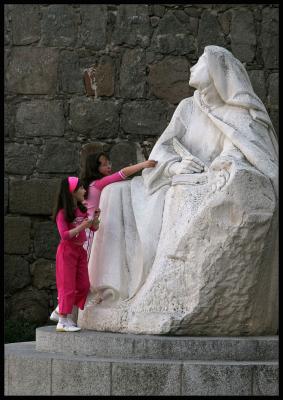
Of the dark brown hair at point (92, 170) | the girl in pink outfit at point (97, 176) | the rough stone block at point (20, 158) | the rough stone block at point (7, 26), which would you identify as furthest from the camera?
the rough stone block at point (7, 26)

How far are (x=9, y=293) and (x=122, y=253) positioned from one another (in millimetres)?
4170

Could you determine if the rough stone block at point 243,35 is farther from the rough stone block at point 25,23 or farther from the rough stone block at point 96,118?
the rough stone block at point 25,23

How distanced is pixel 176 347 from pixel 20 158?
16.8 feet

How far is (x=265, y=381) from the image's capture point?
6914mm

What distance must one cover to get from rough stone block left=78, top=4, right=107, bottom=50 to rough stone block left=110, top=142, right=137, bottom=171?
1.07 meters

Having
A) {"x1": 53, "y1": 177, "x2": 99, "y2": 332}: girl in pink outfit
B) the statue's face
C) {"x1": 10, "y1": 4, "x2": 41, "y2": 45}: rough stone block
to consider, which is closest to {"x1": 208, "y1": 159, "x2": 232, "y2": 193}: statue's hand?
the statue's face

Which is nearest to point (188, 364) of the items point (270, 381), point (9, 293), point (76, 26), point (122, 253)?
point (270, 381)

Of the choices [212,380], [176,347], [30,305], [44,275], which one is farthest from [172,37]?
[212,380]

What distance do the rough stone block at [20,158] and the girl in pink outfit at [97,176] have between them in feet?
12.4

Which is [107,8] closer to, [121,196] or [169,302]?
[121,196]

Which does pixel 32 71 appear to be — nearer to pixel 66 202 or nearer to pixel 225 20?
pixel 225 20

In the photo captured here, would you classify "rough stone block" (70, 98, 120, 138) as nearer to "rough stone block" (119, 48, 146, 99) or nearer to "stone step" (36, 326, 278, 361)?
"rough stone block" (119, 48, 146, 99)

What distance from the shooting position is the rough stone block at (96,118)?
11.8 metres

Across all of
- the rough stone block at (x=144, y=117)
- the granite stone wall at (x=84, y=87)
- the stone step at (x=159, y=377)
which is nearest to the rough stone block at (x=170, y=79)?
the granite stone wall at (x=84, y=87)
